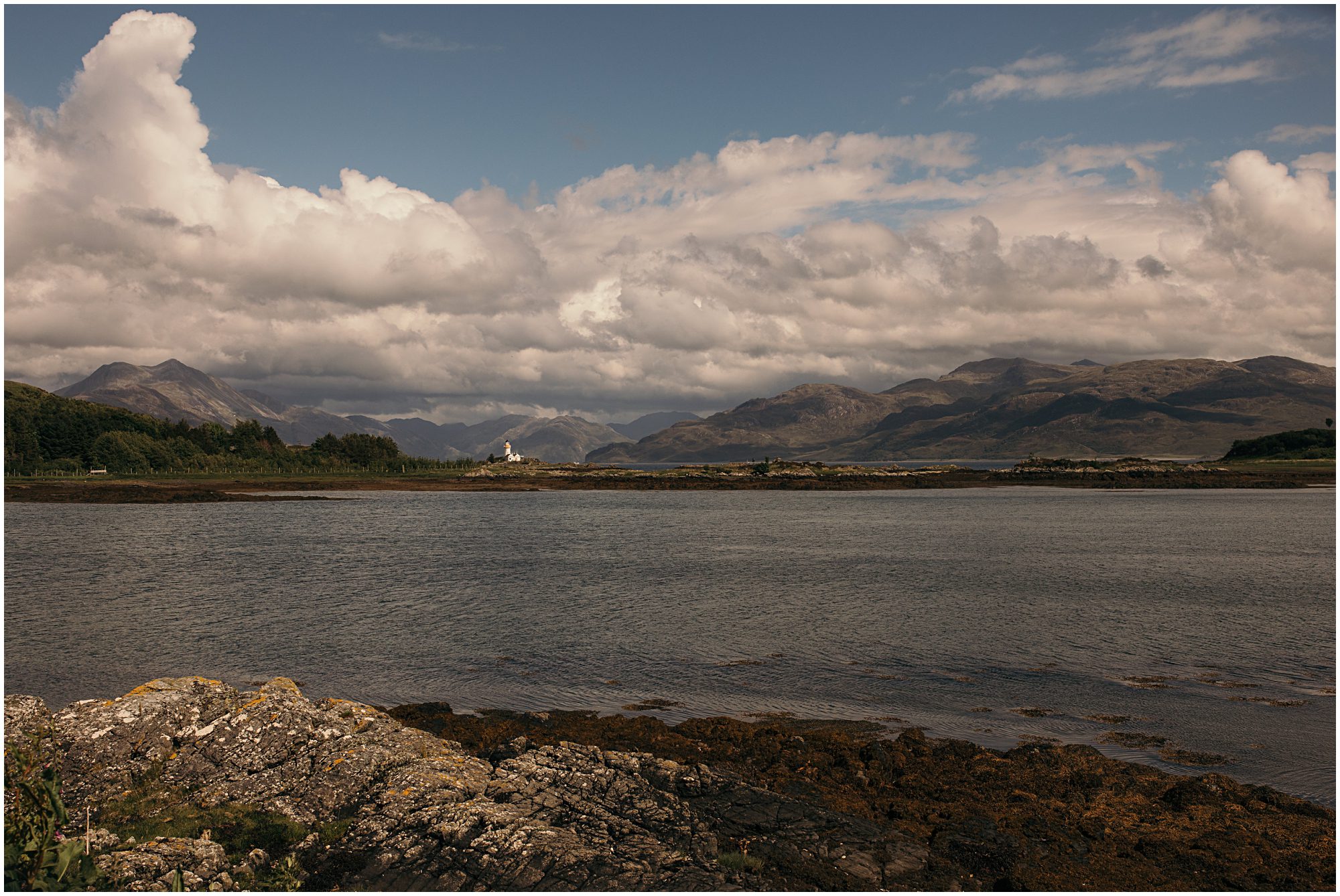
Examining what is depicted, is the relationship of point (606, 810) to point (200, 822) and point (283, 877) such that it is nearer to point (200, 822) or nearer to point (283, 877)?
point (283, 877)

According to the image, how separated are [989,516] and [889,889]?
85985mm

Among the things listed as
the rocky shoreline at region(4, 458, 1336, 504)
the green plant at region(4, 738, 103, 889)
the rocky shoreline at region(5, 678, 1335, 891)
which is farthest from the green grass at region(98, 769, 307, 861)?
the rocky shoreline at region(4, 458, 1336, 504)

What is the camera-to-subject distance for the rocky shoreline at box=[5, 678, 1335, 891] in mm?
12461

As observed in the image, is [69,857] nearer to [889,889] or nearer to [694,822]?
[694,822]

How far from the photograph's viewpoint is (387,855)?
1266 centimetres

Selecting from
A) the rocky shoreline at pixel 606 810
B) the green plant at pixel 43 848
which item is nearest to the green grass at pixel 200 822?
the rocky shoreline at pixel 606 810

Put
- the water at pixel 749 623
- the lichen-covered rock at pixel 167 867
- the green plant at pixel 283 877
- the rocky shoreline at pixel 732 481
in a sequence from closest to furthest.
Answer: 1. the lichen-covered rock at pixel 167 867
2. the green plant at pixel 283 877
3. the water at pixel 749 623
4. the rocky shoreline at pixel 732 481

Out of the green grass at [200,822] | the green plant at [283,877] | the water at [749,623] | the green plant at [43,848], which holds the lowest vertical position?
the water at [749,623]

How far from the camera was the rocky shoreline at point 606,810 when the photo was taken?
40.9ft

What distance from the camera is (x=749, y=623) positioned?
3412 cm

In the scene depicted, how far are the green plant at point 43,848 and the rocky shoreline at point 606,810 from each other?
0.45 meters

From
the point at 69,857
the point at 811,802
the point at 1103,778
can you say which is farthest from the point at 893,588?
the point at 69,857

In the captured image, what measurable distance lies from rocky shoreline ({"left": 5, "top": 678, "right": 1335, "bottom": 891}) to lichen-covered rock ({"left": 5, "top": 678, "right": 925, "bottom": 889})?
4cm

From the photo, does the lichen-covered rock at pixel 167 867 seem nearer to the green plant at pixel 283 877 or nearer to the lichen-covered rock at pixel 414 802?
the lichen-covered rock at pixel 414 802
